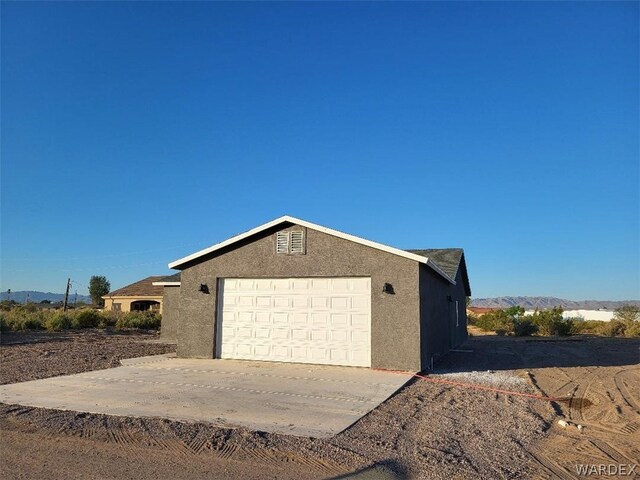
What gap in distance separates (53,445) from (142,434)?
1.03 metres

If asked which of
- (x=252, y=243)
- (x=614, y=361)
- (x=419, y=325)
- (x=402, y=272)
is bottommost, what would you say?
(x=614, y=361)

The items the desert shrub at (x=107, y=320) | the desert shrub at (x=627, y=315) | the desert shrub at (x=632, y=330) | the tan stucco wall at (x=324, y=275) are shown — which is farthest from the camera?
the desert shrub at (x=627, y=315)

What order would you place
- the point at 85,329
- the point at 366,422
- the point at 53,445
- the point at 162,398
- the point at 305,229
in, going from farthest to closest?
the point at 85,329 → the point at 305,229 → the point at 162,398 → the point at 366,422 → the point at 53,445

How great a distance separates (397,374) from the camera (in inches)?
475

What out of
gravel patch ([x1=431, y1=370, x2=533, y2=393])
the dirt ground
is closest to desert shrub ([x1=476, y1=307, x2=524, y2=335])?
gravel patch ([x1=431, y1=370, x2=533, y2=393])

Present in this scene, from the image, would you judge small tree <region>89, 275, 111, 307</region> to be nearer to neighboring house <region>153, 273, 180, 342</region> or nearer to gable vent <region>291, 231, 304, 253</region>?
neighboring house <region>153, 273, 180, 342</region>

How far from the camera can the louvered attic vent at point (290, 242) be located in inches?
554

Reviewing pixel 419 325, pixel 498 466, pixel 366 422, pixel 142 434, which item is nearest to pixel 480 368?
pixel 419 325

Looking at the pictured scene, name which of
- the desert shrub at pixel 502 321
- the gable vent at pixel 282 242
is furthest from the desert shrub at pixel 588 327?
the gable vent at pixel 282 242

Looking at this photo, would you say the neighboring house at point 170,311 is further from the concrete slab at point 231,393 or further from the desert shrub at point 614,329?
the desert shrub at point 614,329

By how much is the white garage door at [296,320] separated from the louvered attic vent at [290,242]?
0.84m

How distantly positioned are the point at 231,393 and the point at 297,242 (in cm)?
560

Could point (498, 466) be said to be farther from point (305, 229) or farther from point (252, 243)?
point (252, 243)

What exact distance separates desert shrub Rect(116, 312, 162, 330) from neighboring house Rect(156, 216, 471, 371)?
17.5 metres
